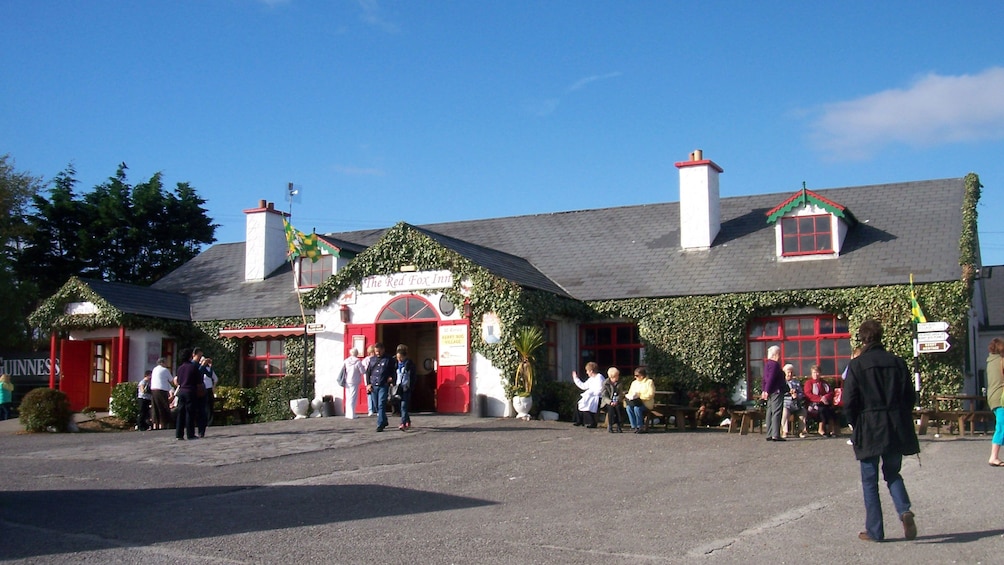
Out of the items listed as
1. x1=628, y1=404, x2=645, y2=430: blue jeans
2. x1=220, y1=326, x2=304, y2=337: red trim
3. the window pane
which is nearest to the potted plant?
x1=628, y1=404, x2=645, y2=430: blue jeans

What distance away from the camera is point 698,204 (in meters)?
24.5

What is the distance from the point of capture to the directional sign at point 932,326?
1920 cm

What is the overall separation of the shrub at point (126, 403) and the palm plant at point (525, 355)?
9.58m

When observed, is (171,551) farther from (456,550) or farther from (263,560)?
(456,550)

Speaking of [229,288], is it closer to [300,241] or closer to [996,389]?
[300,241]

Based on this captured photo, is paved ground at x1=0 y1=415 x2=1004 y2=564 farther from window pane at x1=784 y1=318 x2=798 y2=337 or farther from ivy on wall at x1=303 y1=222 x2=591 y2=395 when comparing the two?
window pane at x1=784 y1=318 x2=798 y2=337

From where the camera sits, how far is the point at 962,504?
941 centimetres

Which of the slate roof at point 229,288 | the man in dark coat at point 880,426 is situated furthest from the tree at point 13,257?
the man in dark coat at point 880,426

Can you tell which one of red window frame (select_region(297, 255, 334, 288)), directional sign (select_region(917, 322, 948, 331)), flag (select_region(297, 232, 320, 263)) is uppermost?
flag (select_region(297, 232, 320, 263))

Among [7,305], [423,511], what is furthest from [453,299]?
[7,305]

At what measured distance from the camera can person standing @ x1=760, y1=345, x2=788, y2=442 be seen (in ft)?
52.5

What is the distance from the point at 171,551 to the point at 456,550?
2357 millimetres

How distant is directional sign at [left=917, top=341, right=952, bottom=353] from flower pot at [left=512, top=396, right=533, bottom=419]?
7982 millimetres

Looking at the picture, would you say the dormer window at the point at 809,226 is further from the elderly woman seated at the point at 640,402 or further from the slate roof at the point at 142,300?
the slate roof at the point at 142,300
